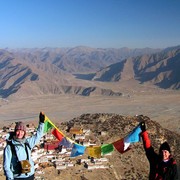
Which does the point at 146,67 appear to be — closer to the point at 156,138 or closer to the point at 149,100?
the point at 149,100

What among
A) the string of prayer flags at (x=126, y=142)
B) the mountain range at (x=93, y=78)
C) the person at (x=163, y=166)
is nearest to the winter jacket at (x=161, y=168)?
the person at (x=163, y=166)

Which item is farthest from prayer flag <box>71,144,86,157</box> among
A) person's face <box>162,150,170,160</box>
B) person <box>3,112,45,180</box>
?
person's face <box>162,150,170,160</box>

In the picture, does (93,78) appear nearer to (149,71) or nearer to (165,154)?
(149,71)

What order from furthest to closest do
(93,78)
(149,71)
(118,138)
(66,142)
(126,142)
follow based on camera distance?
(93,78), (149,71), (118,138), (66,142), (126,142)

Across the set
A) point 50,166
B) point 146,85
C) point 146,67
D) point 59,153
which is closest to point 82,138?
point 59,153

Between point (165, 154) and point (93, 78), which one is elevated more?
point (165, 154)

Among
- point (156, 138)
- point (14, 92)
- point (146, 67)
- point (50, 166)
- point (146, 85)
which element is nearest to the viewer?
point (50, 166)

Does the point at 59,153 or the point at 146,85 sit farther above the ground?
the point at 59,153

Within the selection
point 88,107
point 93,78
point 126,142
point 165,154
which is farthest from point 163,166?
point 93,78

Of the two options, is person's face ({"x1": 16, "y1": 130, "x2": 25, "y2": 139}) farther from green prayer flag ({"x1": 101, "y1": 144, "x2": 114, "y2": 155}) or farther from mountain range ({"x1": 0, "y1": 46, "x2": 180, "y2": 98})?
mountain range ({"x1": 0, "y1": 46, "x2": 180, "y2": 98})
